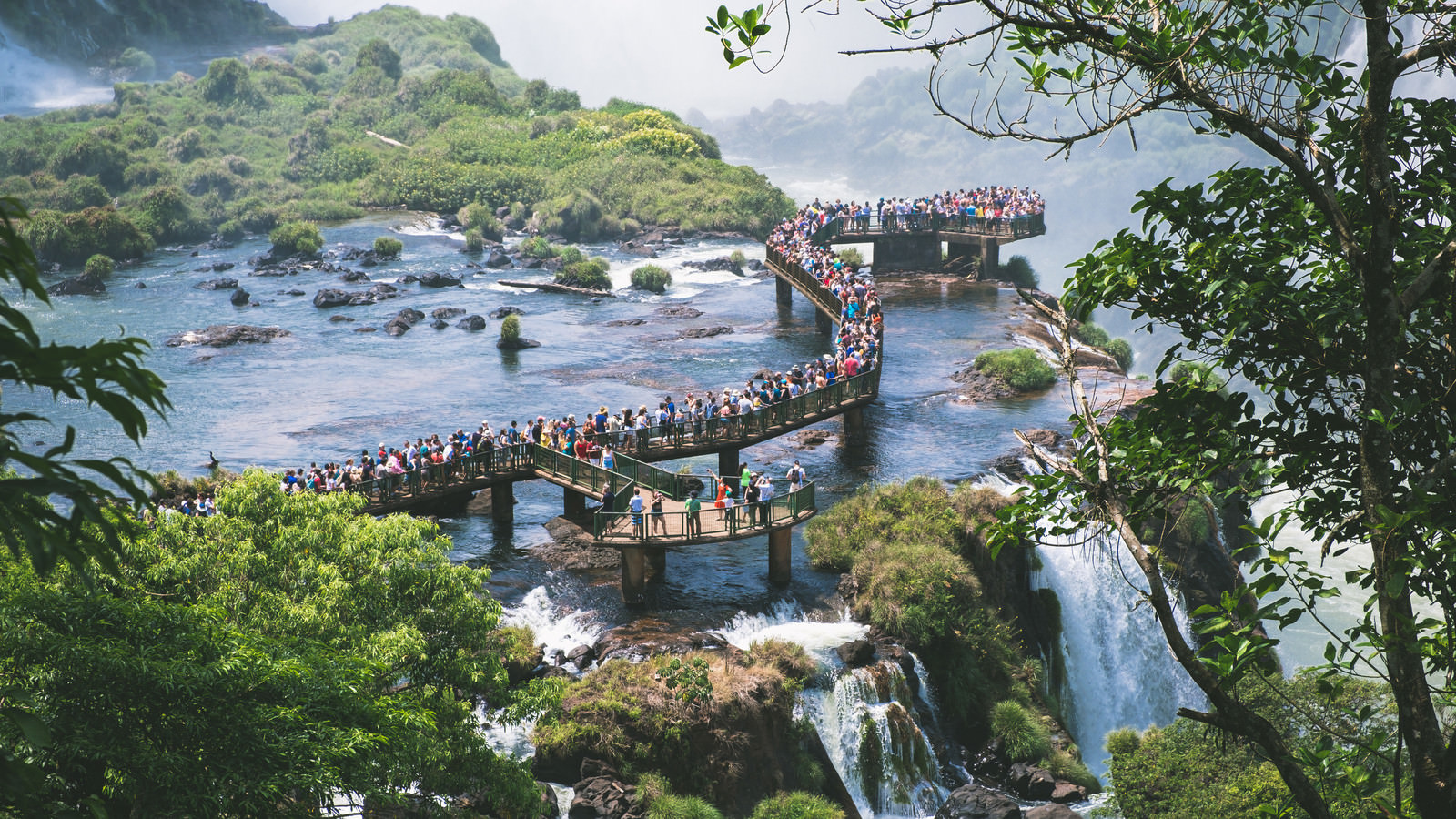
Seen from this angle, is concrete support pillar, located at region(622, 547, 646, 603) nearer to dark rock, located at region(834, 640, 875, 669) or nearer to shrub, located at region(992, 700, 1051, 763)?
dark rock, located at region(834, 640, 875, 669)

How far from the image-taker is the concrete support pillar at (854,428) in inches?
1516

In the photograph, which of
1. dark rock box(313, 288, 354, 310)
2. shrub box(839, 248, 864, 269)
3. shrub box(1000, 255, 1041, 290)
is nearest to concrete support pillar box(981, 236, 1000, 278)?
shrub box(1000, 255, 1041, 290)

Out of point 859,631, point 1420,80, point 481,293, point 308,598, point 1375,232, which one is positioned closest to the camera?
point 1375,232

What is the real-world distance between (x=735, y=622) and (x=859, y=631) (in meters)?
2.58

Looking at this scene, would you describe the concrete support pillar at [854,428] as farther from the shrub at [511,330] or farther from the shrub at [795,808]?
the shrub at [511,330]

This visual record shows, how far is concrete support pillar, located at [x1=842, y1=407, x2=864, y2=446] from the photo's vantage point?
126 feet

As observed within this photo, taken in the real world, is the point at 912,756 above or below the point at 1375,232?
below

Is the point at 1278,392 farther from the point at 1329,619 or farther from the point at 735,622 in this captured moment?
the point at 1329,619

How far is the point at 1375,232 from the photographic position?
22.5ft

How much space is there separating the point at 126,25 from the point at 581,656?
115363 mm

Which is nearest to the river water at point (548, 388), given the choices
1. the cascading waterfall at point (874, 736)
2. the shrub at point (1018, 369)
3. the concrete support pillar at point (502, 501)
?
the cascading waterfall at point (874, 736)

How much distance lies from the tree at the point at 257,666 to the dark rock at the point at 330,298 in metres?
42.6

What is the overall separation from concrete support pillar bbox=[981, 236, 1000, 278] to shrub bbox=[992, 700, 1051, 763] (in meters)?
38.1

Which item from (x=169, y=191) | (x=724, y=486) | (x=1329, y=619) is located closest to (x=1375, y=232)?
(x=724, y=486)
